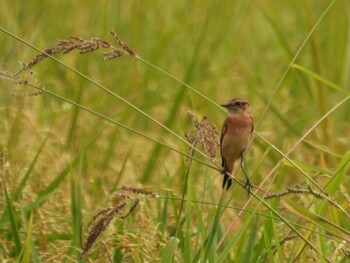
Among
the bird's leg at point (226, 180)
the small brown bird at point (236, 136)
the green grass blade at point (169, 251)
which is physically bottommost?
the green grass blade at point (169, 251)

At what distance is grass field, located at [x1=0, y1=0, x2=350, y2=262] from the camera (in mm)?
3615

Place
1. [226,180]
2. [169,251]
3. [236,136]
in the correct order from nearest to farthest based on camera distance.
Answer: [169,251] → [226,180] → [236,136]

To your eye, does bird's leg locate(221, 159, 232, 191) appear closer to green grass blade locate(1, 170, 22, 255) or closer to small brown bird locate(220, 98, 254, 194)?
small brown bird locate(220, 98, 254, 194)

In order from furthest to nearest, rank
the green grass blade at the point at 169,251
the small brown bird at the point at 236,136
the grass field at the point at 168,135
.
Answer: the small brown bird at the point at 236,136
the grass field at the point at 168,135
the green grass blade at the point at 169,251

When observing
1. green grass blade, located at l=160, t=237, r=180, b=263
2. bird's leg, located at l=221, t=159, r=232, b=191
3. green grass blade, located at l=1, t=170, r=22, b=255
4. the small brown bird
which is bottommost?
green grass blade, located at l=1, t=170, r=22, b=255

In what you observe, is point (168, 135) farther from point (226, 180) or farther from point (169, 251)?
point (169, 251)

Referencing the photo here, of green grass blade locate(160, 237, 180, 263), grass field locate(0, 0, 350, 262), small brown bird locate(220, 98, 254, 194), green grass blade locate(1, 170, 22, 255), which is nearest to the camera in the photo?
green grass blade locate(160, 237, 180, 263)

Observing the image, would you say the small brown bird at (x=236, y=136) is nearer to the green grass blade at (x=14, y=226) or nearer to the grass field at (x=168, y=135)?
the grass field at (x=168, y=135)

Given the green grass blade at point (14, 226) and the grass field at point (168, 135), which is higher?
the grass field at point (168, 135)

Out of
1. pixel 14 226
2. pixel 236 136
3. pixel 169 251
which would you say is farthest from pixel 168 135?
pixel 169 251

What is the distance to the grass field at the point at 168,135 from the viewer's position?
3615 millimetres

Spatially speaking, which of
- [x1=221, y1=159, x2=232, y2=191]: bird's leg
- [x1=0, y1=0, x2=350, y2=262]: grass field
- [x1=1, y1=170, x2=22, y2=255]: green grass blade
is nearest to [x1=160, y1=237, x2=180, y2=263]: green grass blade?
[x1=0, y1=0, x2=350, y2=262]: grass field

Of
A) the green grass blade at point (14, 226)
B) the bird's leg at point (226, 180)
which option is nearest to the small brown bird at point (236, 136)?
the bird's leg at point (226, 180)

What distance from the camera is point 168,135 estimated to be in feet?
20.0
